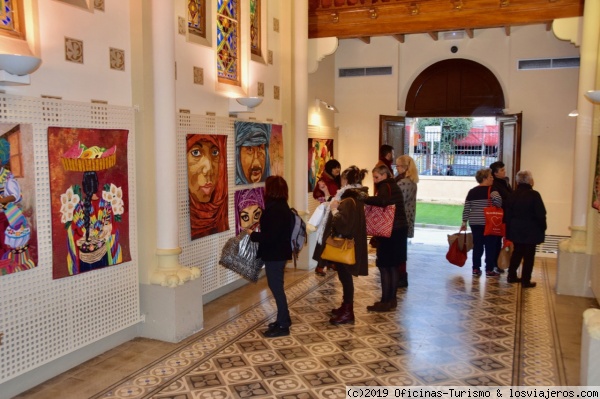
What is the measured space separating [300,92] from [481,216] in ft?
10.7

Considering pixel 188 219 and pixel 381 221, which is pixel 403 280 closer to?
pixel 381 221

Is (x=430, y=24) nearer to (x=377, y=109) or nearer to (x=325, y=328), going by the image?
(x=377, y=109)

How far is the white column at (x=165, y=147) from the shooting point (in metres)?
4.97

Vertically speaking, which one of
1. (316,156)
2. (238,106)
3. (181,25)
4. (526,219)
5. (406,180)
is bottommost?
(526,219)

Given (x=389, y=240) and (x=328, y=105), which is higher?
(x=328, y=105)

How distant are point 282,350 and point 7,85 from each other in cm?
319

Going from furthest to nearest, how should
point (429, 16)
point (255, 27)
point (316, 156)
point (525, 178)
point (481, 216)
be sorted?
point (316, 156) → point (429, 16) → point (481, 216) → point (255, 27) → point (525, 178)

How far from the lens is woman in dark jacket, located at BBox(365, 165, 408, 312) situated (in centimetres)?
575

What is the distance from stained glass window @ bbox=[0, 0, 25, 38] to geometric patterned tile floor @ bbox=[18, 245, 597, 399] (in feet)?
9.04

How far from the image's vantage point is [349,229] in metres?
5.26

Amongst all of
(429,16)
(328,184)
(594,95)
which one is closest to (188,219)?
(328,184)

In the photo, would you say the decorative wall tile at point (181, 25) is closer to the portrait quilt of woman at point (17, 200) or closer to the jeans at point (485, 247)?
the portrait quilt of woman at point (17, 200)

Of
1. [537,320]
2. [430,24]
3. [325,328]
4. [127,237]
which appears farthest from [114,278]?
[430,24]

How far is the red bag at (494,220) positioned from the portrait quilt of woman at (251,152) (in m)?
3.17
